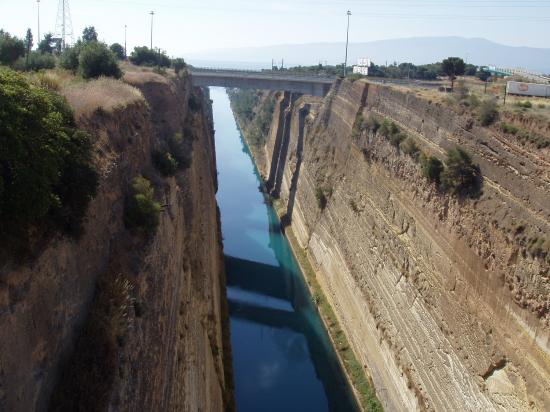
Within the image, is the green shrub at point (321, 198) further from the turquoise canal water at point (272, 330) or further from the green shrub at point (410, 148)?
the green shrub at point (410, 148)

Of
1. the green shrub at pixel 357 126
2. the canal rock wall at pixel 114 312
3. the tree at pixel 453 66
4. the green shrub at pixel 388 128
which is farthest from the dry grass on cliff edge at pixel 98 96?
the tree at pixel 453 66

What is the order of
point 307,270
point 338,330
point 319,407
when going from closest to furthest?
point 319,407 → point 338,330 → point 307,270

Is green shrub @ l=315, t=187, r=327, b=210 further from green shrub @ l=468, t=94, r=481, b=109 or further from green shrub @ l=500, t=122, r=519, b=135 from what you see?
green shrub @ l=500, t=122, r=519, b=135

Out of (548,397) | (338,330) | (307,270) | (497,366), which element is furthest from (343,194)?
(548,397)

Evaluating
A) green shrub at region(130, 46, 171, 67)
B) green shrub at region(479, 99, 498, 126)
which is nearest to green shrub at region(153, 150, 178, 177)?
green shrub at region(479, 99, 498, 126)

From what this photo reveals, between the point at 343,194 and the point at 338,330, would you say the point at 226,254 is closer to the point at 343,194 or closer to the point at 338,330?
the point at 343,194

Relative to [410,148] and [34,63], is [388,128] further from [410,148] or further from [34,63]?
[34,63]
